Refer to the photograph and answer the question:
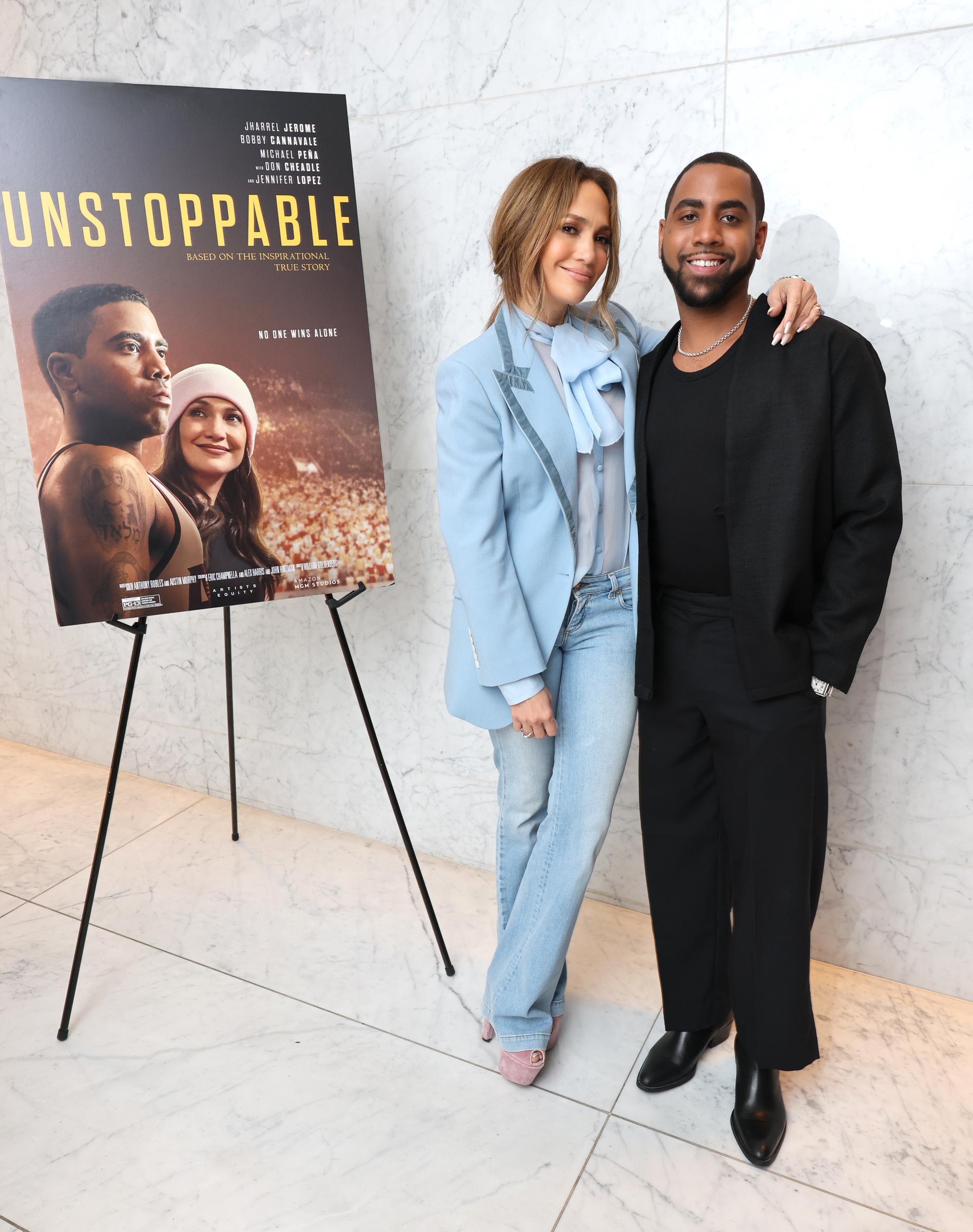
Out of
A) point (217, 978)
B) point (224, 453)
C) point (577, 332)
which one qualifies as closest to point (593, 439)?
point (577, 332)

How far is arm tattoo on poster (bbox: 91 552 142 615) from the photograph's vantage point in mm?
1755

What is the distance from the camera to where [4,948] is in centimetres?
220

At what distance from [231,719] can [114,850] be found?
1.94 feet

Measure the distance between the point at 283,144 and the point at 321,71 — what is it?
1.93ft

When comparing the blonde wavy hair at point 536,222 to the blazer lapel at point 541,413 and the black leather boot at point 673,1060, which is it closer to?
the blazer lapel at point 541,413

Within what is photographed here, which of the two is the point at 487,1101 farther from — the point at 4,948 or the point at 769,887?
the point at 4,948

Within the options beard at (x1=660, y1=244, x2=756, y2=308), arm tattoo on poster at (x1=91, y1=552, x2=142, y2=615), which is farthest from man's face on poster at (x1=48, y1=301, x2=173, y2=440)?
beard at (x1=660, y1=244, x2=756, y2=308)

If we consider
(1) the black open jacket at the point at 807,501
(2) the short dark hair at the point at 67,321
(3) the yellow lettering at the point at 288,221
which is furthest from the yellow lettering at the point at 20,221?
(1) the black open jacket at the point at 807,501

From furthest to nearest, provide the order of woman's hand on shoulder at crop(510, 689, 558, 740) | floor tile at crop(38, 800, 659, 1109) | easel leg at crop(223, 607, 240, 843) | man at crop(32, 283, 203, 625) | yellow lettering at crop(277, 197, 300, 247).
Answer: easel leg at crop(223, 607, 240, 843) → floor tile at crop(38, 800, 659, 1109) → yellow lettering at crop(277, 197, 300, 247) → man at crop(32, 283, 203, 625) → woman's hand on shoulder at crop(510, 689, 558, 740)

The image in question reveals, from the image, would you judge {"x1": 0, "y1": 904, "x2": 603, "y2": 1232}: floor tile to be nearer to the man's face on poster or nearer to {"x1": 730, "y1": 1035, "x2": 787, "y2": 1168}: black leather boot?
{"x1": 730, "y1": 1035, "x2": 787, "y2": 1168}: black leather boot

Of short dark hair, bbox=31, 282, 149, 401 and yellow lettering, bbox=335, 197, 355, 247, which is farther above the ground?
yellow lettering, bbox=335, 197, 355, 247

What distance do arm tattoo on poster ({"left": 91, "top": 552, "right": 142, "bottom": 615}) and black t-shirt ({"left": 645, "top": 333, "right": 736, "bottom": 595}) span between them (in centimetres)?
101

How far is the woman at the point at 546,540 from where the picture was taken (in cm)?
150

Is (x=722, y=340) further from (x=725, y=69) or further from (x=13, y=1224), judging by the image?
(x=13, y=1224)
